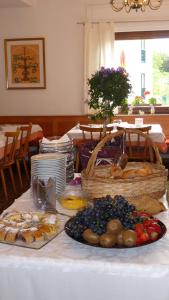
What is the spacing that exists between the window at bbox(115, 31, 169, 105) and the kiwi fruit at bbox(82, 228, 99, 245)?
17.3ft

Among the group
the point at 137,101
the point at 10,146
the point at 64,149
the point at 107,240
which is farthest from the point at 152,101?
the point at 107,240

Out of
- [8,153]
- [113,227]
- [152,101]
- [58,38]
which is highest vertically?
[58,38]

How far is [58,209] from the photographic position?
1.56 metres

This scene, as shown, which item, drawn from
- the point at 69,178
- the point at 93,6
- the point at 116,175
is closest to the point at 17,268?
the point at 116,175

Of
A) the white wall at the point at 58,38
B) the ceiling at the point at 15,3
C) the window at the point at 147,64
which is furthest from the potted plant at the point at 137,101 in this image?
the ceiling at the point at 15,3

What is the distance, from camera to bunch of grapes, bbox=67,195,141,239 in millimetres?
1186

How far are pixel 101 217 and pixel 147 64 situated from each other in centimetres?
545

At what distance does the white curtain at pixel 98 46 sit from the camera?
5.98m

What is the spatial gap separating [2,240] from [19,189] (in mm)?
3640

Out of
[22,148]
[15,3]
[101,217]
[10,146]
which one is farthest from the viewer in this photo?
[15,3]

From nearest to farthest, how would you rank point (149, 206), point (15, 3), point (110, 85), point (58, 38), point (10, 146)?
point (149, 206)
point (110, 85)
point (10, 146)
point (15, 3)
point (58, 38)

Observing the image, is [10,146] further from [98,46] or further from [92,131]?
[98,46]

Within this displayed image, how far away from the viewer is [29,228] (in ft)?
4.17

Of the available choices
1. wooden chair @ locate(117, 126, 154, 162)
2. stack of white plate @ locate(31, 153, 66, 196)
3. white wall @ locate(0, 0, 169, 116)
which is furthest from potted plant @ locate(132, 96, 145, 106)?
stack of white plate @ locate(31, 153, 66, 196)
